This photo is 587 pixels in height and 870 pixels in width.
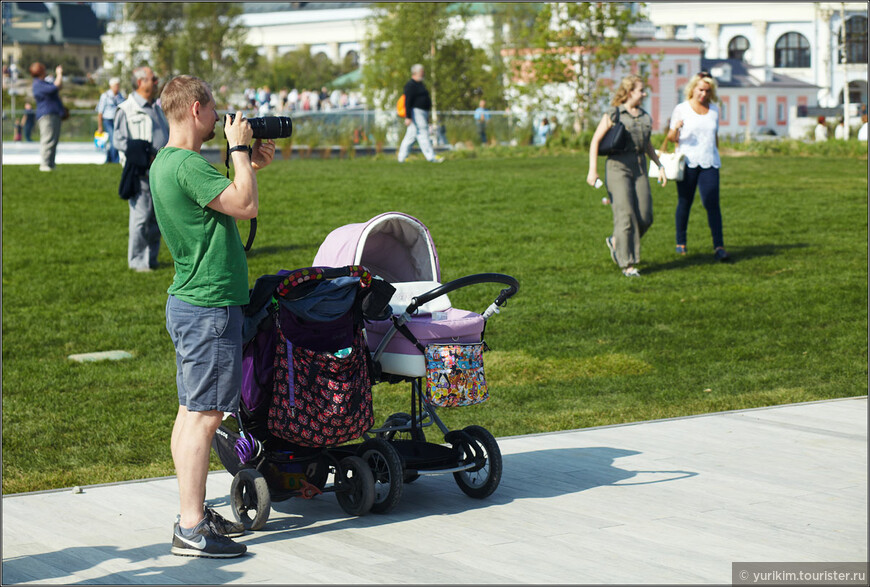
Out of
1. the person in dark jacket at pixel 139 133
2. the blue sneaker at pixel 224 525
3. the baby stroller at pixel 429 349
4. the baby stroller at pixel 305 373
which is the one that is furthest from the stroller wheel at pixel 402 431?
the person in dark jacket at pixel 139 133

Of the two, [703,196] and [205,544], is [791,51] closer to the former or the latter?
[703,196]

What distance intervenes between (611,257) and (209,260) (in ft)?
29.2

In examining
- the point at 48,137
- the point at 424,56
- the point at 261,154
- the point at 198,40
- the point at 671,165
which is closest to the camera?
the point at 261,154

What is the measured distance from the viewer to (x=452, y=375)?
5402 millimetres

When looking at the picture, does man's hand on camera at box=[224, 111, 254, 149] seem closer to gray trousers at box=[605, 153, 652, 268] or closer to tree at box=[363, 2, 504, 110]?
gray trousers at box=[605, 153, 652, 268]

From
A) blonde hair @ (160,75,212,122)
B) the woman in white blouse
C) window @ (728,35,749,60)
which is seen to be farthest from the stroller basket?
window @ (728,35,749,60)

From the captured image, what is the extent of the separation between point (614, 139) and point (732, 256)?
2641 mm

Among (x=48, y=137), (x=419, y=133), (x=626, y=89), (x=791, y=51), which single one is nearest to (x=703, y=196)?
(x=626, y=89)

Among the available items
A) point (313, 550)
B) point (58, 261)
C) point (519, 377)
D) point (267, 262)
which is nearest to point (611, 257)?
point (267, 262)

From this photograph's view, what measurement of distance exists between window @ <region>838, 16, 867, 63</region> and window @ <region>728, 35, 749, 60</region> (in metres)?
10.2

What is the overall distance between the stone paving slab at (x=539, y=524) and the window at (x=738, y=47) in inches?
4392

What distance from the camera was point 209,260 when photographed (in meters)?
4.82

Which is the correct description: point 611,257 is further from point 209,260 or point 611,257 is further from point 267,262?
point 209,260

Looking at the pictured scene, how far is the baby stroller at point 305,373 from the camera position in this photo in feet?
16.8
